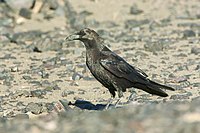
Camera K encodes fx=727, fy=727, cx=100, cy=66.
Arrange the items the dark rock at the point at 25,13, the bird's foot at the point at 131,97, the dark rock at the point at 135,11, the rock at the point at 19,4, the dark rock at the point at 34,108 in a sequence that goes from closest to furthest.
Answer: the dark rock at the point at 34,108, the bird's foot at the point at 131,97, the dark rock at the point at 25,13, the rock at the point at 19,4, the dark rock at the point at 135,11

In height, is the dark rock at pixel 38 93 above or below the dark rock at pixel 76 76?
below

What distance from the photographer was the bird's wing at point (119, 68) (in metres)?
9.09

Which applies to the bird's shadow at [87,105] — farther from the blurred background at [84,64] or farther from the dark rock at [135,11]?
the dark rock at [135,11]

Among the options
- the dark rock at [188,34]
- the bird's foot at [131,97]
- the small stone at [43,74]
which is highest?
the dark rock at [188,34]

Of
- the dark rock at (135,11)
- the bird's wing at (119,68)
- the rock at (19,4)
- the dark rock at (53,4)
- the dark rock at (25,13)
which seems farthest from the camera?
the dark rock at (53,4)

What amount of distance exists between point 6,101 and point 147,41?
6086mm

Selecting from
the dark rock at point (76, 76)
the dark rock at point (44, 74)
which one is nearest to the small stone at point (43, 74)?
the dark rock at point (44, 74)

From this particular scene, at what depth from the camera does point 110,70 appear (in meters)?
9.09

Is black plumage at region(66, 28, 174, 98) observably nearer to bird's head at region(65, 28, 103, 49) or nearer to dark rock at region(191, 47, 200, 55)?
bird's head at region(65, 28, 103, 49)

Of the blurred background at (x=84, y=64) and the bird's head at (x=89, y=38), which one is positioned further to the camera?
the bird's head at (x=89, y=38)

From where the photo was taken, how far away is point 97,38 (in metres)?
9.31

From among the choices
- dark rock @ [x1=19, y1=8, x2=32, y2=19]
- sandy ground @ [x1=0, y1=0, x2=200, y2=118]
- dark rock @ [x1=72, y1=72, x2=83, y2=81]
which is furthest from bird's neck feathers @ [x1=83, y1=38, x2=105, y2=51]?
dark rock @ [x1=19, y1=8, x2=32, y2=19]

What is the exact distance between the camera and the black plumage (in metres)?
9.09

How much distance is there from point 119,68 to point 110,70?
0.20m
